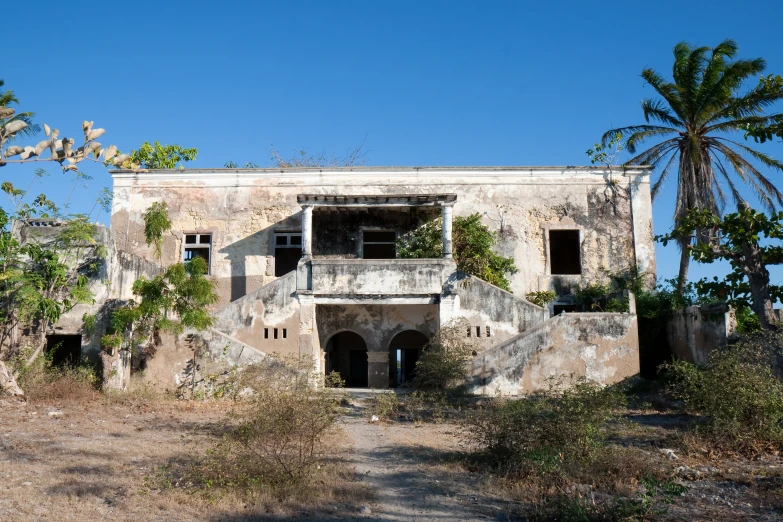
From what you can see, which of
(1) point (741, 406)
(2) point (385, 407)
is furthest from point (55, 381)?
(1) point (741, 406)

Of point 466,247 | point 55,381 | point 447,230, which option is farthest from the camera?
point 466,247

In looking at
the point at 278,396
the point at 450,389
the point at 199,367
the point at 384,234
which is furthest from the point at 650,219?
the point at 278,396

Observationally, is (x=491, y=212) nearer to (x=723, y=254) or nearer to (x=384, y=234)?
(x=384, y=234)

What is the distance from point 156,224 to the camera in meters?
21.4

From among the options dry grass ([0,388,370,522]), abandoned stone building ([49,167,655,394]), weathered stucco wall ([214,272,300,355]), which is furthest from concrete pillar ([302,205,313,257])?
dry grass ([0,388,370,522])

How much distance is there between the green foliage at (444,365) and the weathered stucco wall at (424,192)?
16.6 feet

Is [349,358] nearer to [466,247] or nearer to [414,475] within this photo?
[466,247]

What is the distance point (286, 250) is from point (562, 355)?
9584 mm

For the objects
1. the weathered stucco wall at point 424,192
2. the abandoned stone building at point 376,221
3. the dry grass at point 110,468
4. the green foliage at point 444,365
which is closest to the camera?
the dry grass at point 110,468

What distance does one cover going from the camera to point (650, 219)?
2205cm

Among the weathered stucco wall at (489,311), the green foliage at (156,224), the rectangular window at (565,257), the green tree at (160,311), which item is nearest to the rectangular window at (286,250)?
the green foliage at (156,224)

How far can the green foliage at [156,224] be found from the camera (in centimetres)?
2144

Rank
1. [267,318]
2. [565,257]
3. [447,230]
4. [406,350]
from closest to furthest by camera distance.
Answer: [267,318]
[447,230]
[406,350]
[565,257]

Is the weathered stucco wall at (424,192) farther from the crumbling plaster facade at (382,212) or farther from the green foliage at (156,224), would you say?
the green foliage at (156,224)
